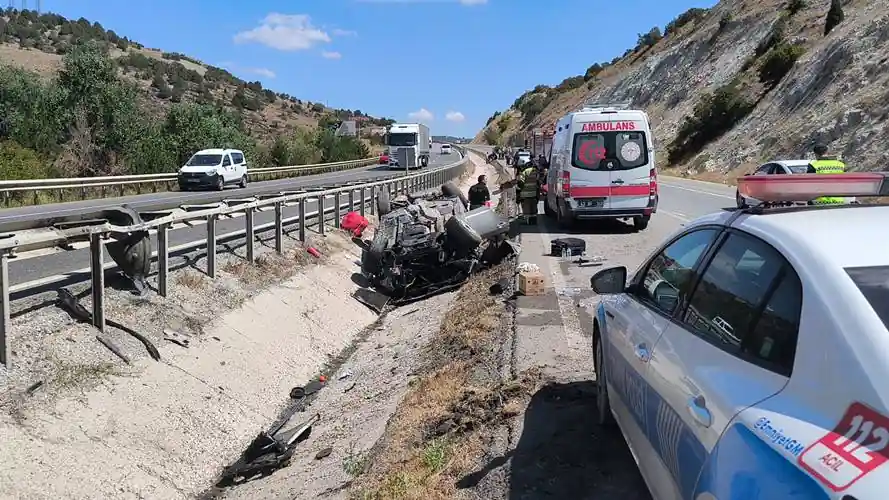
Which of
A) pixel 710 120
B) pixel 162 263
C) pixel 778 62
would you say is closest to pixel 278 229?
pixel 162 263

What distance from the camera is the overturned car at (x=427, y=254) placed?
14.6 m

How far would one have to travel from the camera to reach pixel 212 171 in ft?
110

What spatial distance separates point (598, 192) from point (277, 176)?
34.8m

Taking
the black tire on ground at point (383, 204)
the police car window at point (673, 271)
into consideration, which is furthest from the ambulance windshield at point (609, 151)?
the police car window at point (673, 271)

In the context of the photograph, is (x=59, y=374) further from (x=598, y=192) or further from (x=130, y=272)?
(x=598, y=192)

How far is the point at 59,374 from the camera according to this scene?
6.81 metres

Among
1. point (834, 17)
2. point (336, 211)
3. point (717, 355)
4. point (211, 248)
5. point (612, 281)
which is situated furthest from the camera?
point (834, 17)

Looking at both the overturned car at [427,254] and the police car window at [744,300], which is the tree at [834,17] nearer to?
the overturned car at [427,254]

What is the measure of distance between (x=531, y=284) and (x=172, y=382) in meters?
4.69

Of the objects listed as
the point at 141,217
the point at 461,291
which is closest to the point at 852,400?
the point at 141,217

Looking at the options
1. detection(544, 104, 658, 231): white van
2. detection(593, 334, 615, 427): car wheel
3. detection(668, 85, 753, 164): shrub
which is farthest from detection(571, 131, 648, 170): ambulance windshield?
detection(668, 85, 753, 164): shrub

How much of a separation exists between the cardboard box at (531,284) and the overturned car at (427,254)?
408 cm

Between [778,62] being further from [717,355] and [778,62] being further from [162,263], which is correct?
[717,355]

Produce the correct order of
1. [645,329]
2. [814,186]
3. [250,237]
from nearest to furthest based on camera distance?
[814,186], [645,329], [250,237]
